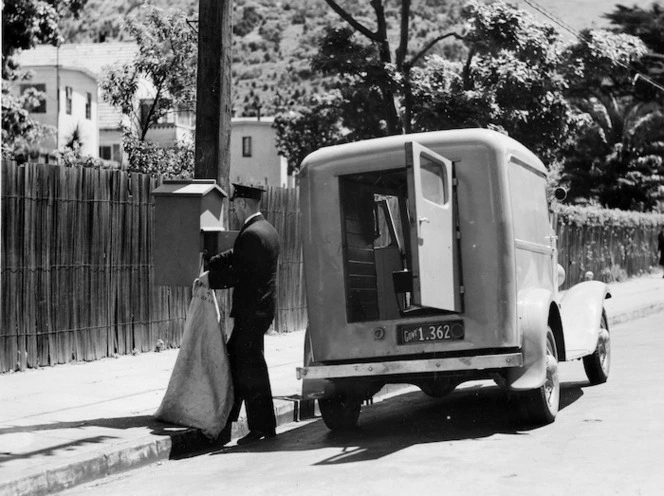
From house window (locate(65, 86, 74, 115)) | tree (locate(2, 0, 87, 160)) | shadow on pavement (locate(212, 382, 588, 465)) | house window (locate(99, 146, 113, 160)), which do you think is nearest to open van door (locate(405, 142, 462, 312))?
shadow on pavement (locate(212, 382, 588, 465))

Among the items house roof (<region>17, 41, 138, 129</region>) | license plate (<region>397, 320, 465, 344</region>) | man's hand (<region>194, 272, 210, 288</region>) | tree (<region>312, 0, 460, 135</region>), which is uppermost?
house roof (<region>17, 41, 138, 129</region>)

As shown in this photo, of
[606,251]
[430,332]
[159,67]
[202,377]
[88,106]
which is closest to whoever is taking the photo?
[430,332]

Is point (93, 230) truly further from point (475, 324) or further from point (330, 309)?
point (475, 324)

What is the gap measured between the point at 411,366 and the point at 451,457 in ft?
3.70

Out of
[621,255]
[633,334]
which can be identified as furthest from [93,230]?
[621,255]

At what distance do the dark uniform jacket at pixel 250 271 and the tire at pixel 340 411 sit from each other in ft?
3.28

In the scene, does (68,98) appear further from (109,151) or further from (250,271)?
(250,271)

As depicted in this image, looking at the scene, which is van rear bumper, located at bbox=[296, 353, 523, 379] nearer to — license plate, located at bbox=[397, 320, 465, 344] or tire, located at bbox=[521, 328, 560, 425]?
license plate, located at bbox=[397, 320, 465, 344]

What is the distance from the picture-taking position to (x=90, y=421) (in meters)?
9.30

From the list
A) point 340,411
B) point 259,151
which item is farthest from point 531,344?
point 259,151

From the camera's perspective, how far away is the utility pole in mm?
10234

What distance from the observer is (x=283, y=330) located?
676 inches

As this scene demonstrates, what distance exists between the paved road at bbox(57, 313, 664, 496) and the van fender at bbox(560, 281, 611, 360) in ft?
1.70

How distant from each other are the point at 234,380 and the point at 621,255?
29.1m
